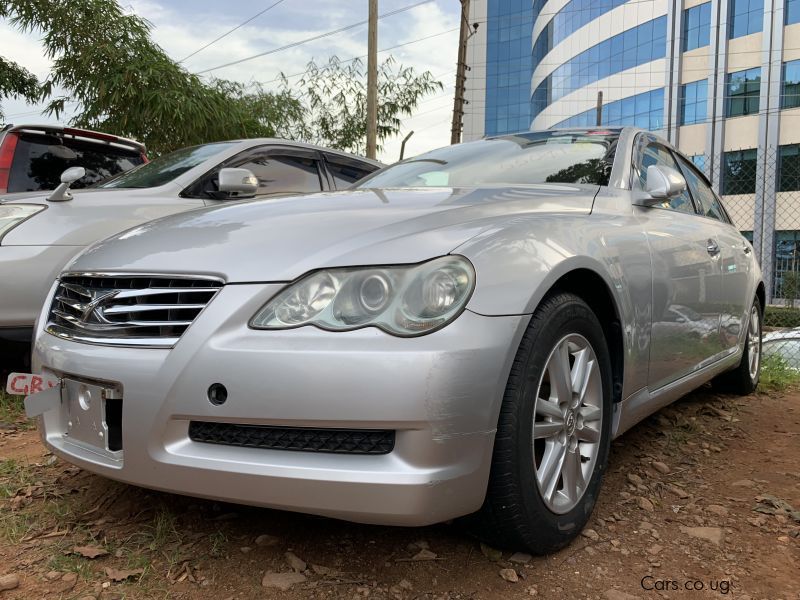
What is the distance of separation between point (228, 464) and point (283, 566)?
42cm

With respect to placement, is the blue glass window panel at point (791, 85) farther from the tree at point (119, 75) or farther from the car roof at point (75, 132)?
the car roof at point (75, 132)

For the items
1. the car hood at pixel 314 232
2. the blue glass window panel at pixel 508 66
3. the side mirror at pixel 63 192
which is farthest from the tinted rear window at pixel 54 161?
the blue glass window panel at pixel 508 66

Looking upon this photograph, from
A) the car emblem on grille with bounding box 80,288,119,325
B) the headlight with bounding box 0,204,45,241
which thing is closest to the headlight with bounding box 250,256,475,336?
the car emblem on grille with bounding box 80,288,119,325

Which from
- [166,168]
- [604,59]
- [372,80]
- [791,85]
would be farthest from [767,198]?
[166,168]

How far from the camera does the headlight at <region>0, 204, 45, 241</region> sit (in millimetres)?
3336

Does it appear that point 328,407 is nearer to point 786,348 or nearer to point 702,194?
point 702,194

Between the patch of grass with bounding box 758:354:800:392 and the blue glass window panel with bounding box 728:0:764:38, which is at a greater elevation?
the blue glass window panel with bounding box 728:0:764:38

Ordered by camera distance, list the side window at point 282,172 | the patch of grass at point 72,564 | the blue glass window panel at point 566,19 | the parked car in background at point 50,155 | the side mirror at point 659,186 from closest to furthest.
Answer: the patch of grass at point 72,564 → the side mirror at point 659,186 → the parked car in background at point 50,155 → the side window at point 282,172 → the blue glass window panel at point 566,19

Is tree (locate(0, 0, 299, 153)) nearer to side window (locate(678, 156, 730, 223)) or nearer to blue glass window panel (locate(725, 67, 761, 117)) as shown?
side window (locate(678, 156, 730, 223))

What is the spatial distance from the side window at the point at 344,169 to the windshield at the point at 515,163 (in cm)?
152

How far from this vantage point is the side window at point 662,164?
288 centimetres

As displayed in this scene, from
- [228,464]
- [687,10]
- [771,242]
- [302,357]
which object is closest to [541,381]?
[302,357]

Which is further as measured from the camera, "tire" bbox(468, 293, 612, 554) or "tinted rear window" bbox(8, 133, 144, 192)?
"tinted rear window" bbox(8, 133, 144, 192)

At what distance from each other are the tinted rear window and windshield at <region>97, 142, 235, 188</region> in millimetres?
511
